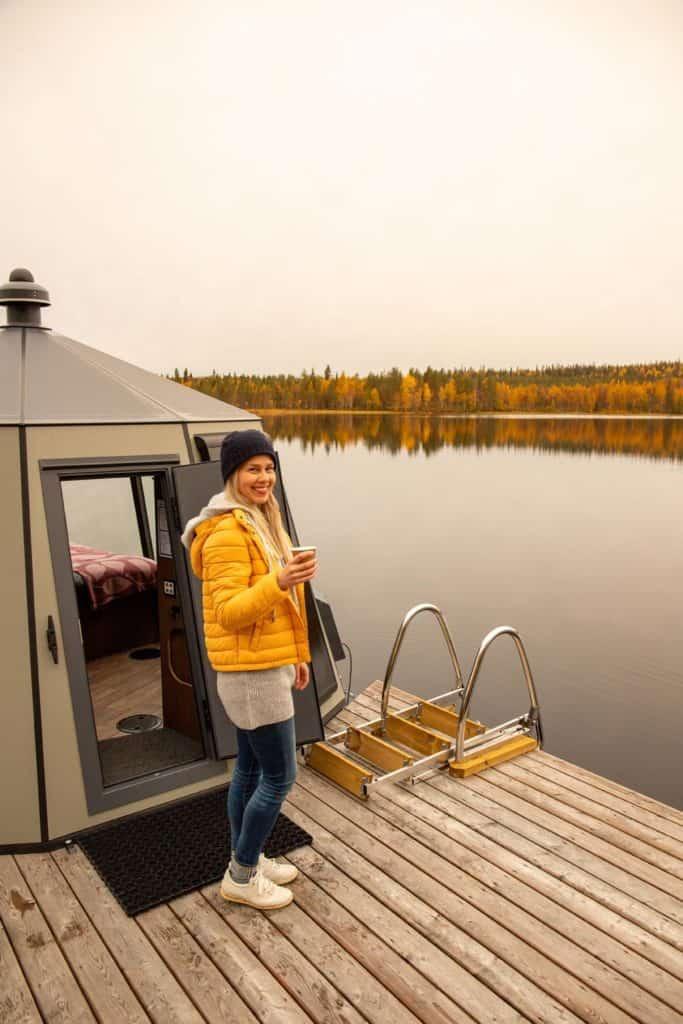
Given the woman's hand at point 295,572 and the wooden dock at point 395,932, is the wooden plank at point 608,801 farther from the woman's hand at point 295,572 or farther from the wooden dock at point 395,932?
the woman's hand at point 295,572

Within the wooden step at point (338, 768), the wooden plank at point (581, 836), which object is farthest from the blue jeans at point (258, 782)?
the wooden plank at point (581, 836)

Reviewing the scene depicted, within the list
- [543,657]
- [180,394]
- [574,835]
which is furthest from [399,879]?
[543,657]

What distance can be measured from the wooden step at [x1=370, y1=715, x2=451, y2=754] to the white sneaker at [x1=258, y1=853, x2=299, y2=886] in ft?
5.25

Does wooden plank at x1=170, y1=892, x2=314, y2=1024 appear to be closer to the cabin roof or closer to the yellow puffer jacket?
the yellow puffer jacket

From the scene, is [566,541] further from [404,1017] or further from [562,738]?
[404,1017]

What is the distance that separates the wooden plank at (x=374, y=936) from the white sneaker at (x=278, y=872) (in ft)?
0.21

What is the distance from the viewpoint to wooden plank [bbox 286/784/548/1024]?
262 cm

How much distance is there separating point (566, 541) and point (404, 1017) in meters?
30.3

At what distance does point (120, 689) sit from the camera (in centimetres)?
582

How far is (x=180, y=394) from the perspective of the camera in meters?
4.95

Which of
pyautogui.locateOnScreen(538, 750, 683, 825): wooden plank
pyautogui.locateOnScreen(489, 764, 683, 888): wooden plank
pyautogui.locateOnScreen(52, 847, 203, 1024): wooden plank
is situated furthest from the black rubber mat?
pyautogui.locateOnScreen(538, 750, 683, 825): wooden plank

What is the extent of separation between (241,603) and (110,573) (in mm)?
4615

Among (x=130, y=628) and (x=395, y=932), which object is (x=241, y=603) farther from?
(x=130, y=628)

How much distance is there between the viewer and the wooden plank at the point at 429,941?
2615 millimetres
